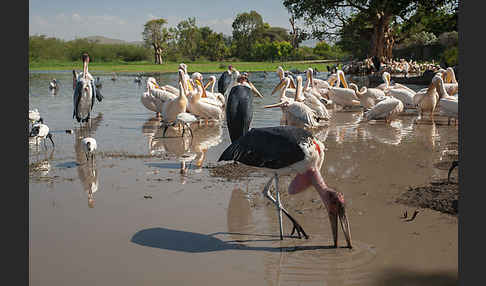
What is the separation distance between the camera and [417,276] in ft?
12.5

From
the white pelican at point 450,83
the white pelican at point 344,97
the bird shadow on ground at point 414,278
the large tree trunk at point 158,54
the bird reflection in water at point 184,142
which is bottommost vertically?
the bird shadow on ground at point 414,278

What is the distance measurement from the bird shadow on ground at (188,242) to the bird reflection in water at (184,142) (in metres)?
2.45

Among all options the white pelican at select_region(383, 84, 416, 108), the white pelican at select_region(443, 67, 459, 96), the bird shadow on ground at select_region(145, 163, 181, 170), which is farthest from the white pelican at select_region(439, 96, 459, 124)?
the bird shadow on ground at select_region(145, 163, 181, 170)

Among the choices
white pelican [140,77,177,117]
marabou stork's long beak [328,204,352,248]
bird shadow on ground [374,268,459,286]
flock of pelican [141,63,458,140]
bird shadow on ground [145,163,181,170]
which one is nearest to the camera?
bird shadow on ground [374,268,459,286]

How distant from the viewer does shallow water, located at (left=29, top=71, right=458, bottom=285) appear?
3.96 meters

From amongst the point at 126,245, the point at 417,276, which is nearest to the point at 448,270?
the point at 417,276

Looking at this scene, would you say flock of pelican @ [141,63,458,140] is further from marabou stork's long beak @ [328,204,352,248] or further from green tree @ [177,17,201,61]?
green tree @ [177,17,201,61]

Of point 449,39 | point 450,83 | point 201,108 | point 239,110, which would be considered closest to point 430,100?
point 450,83

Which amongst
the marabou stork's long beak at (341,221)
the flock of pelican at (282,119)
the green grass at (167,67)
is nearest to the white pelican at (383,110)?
the flock of pelican at (282,119)

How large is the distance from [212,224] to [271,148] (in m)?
1.18

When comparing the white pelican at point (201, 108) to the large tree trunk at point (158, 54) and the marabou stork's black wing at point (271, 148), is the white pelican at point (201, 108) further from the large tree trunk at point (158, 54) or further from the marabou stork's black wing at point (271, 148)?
the large tree trunk at point (158, 54)

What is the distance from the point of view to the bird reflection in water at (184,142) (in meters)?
8.35

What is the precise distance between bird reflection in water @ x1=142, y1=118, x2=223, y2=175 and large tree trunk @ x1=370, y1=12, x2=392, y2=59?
997 inches

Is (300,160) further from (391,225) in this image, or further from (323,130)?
(323,130)
